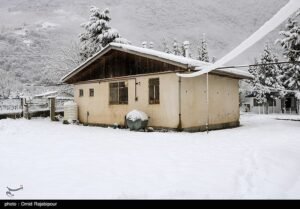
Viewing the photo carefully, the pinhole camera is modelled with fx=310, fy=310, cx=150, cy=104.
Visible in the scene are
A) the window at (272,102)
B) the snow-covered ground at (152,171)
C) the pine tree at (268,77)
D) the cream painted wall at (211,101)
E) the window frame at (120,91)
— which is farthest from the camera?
the window at (272,102)

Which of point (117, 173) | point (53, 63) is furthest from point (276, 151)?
point (53, 63)

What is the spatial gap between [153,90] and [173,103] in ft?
4.71

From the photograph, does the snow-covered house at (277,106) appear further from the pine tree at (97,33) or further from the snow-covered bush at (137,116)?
the snow-covered bush at (137,116)

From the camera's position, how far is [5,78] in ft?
204

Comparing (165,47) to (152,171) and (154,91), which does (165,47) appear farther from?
(152,171)

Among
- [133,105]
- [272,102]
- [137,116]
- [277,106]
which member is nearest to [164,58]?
[137,116]

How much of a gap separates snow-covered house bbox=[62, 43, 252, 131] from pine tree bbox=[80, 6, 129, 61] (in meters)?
9.40

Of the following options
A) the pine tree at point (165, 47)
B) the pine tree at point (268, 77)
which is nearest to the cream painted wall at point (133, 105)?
the pine tree at point (268, 77)

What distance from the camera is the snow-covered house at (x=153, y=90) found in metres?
14.1

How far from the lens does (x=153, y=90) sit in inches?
592

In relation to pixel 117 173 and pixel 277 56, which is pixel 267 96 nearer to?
pixel 277 56

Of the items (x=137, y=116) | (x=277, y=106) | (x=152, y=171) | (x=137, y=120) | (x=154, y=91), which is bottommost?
(x=152, y=171)

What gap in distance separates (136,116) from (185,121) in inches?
90.6

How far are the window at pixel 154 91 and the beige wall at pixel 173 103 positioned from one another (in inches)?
9.8
